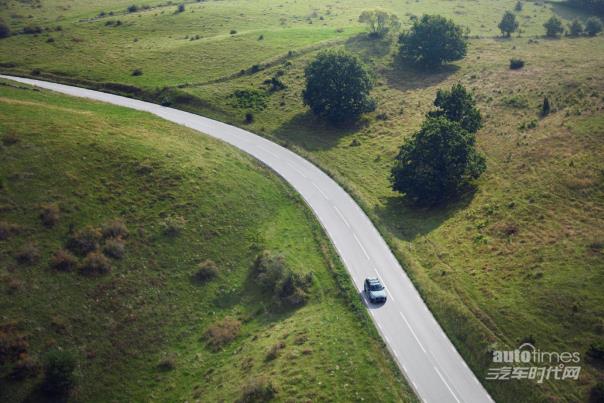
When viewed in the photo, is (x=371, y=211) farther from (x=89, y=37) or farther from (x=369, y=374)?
(x=89, y=37)

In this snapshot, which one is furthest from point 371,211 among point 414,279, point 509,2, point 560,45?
point 509,2

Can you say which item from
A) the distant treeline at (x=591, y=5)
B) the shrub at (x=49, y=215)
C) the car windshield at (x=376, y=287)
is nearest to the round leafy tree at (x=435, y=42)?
the distant treeline at (x=591, y=5)

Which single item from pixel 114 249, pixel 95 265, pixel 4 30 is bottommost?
pixel 95 265

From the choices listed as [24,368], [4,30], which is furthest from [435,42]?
[24,368]

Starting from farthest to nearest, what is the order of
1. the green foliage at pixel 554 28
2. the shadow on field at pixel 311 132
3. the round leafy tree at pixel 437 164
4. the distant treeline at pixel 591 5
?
1. the distant treeline at pixel 591 5
2. the green foliage at pixel 554 28
3. the shadow on field at pixel 311 132
4. the round leafy tree at pixel 437 164

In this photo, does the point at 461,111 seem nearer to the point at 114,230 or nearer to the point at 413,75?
the point at 413,75

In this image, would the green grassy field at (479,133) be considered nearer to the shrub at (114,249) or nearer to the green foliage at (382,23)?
the green foliage at (382,23)
